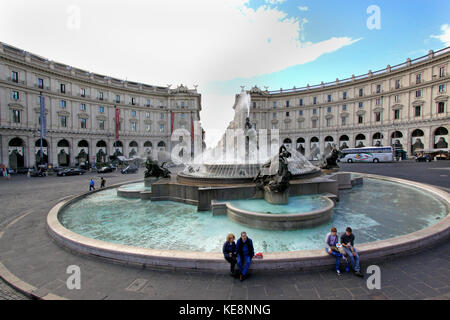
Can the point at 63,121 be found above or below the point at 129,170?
above

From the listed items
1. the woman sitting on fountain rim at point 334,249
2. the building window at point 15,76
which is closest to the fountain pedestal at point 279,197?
the woman sitting on fountain rim at point 334,249

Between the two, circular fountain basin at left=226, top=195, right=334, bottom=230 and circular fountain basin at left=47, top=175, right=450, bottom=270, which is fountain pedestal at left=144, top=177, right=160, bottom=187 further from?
circular fountain basin at left=226, top=195, right=334, bottom=230

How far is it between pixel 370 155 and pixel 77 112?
2485 inches

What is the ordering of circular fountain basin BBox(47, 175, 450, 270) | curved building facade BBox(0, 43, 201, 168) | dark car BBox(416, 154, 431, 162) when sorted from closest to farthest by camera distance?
circular fountain basin BBox(47, 175, 450, 270) < dark car BBox(416, 154, 431, 162) < curved building facade BBox(0, 43, 201, 168)

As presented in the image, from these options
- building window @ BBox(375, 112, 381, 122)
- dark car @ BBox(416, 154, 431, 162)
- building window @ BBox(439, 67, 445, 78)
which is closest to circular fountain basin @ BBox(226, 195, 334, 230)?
dark car @ BBox(416, 154, 431, 162)

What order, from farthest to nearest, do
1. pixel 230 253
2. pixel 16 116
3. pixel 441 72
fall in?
pixel 441 72
pixel 16 116
pixel 230 253

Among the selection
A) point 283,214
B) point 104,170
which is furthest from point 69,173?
point 283,214

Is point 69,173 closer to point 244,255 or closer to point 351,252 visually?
point 244,255

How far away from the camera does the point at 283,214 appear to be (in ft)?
22.1

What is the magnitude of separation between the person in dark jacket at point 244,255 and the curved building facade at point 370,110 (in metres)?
49.3

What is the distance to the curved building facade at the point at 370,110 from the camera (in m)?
40.8

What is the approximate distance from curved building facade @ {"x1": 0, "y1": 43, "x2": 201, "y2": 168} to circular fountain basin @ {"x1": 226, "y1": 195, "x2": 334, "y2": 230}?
57.6 ft

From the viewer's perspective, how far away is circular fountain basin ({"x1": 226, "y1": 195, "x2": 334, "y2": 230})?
6664 mm
